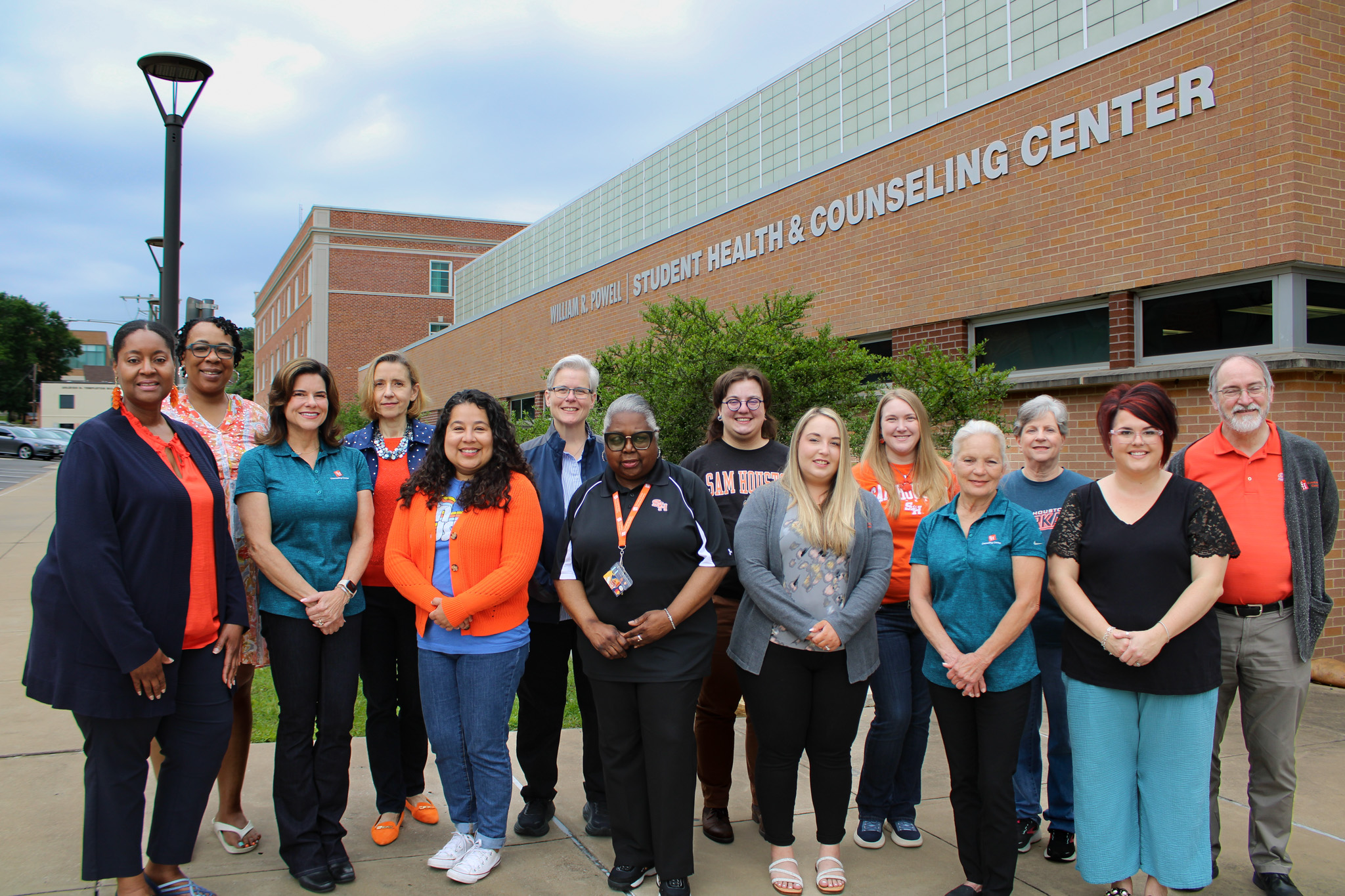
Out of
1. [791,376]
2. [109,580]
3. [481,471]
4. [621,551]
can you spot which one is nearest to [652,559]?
[621,551]

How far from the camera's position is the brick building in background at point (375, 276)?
4231cm

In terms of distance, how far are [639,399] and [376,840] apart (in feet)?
7.21

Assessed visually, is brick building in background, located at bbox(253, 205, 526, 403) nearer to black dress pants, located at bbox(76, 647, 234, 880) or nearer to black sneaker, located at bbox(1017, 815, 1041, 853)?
black dress pants, located at bbox(76, 647, 234, 880)

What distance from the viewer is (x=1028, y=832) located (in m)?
3.90

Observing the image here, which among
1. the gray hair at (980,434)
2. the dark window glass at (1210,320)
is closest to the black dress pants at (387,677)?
the gray hair at (980,434)

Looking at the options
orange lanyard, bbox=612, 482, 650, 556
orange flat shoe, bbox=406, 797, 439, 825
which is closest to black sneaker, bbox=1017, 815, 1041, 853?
orange lanyard, bbox=612, 482, 650, 556

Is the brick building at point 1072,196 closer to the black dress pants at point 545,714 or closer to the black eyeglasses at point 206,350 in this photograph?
the black dress pants at point 545,714

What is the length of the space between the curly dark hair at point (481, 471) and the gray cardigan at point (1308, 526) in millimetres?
3094

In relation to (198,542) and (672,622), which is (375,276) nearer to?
(198,542)

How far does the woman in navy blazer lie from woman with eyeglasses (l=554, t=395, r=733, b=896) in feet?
4.34

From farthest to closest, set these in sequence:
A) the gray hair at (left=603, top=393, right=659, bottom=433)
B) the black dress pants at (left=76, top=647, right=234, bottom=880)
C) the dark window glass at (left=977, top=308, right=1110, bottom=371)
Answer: the dark window glass at (left=977, top=308, right=1110, bottom=371) → the gray hair at (left=603, top=393, right=659, bottom=433) → the black dress pants at (left=76, top=647, right=234, bottom=880)

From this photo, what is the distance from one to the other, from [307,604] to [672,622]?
1.41 m

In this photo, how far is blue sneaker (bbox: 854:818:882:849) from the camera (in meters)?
3.90

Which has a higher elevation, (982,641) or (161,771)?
(982,641)
